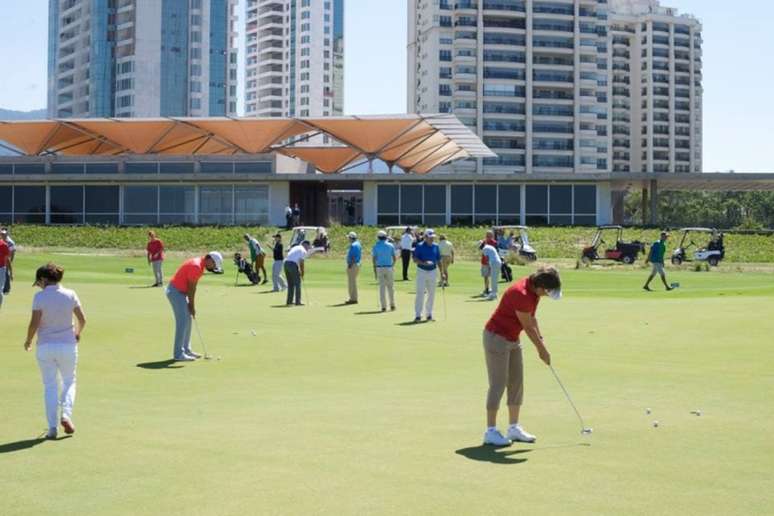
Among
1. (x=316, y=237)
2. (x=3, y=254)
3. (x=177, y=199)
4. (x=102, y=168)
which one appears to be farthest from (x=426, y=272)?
(x=102, y=168)

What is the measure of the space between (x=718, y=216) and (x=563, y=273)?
92792 millimetres

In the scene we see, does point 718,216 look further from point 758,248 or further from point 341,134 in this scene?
point 758,248

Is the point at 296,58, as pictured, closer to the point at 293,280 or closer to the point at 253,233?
the point at 253,233

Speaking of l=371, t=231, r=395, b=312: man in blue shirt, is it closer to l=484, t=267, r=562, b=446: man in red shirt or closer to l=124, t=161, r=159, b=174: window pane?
l=484, t=267, r=562, b=446: man in red shirt

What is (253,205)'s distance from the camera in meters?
71.9

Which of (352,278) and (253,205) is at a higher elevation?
(253,205)

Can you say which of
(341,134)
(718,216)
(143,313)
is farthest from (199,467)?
(718,216)

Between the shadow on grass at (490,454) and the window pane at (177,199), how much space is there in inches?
2532

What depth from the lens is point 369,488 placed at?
7.85 metres

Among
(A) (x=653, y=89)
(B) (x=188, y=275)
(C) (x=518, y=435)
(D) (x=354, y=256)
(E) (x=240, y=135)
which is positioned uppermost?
(A) (x=653, y=89)

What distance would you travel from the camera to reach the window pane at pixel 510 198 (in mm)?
71312

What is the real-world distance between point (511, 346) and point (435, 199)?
61830 millimetres

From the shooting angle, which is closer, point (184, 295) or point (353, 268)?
point (184, 295)

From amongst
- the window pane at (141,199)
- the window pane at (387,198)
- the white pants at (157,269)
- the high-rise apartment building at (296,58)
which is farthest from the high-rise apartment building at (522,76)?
the white pants at (157,269)
